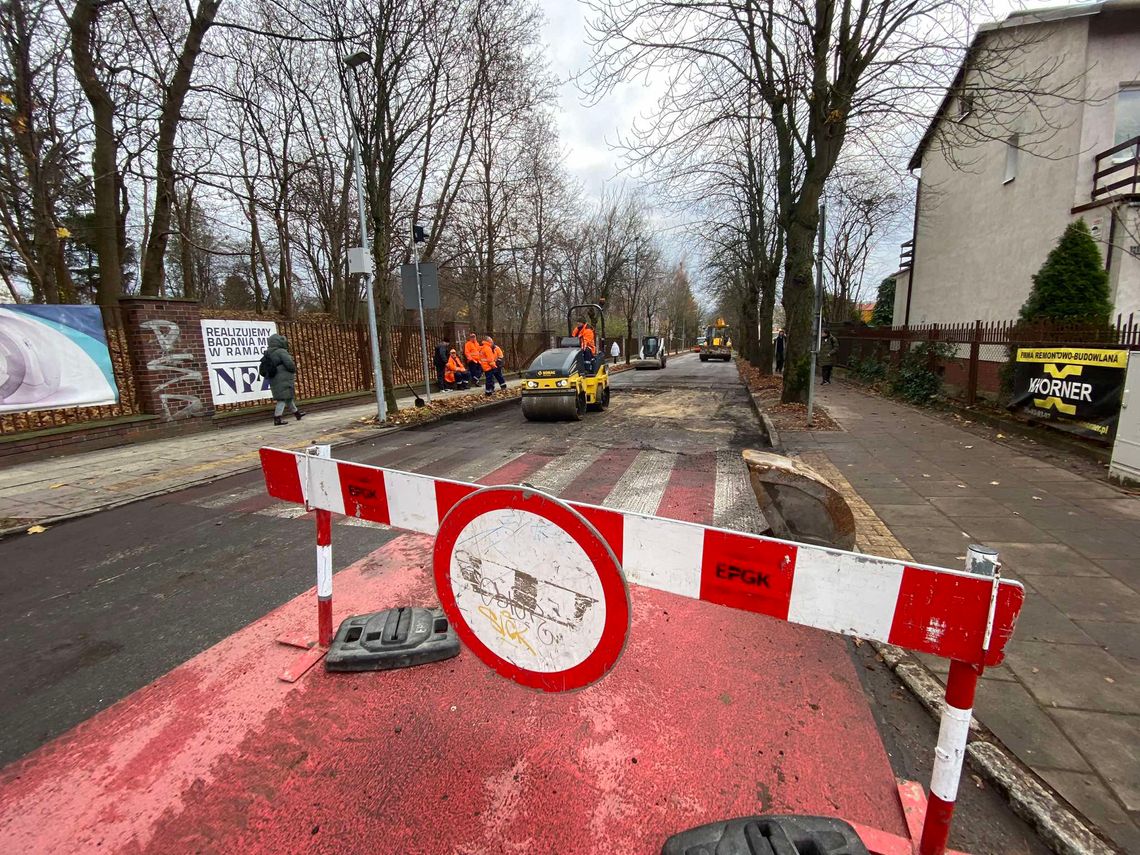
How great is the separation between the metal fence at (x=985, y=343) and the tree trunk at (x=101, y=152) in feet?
55.0

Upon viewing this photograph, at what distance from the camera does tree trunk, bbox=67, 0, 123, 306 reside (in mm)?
9781

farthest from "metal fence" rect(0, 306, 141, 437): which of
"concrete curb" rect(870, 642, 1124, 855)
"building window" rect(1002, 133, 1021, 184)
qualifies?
"building window" rect(1002, 133, 1021, 184)

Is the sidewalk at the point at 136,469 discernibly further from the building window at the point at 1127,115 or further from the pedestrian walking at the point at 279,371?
the building window at the point at 1127,115

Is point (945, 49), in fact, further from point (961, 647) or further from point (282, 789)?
point (282, 789)

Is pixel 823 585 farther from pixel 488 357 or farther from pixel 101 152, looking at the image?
pixel 101 152

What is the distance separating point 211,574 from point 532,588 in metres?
3.46

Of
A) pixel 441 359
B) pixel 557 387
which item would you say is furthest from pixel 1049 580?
pixel 441 359

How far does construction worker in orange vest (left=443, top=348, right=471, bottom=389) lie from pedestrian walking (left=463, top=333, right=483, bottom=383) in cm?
40

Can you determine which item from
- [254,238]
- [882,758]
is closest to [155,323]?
[882,758]

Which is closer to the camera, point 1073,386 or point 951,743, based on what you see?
point 951,743

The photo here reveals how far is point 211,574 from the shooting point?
3951mm

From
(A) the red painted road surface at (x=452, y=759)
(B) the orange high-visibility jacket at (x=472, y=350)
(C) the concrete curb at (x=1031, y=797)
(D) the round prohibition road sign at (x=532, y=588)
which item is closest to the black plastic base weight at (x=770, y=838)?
(A) the red painted road surface at (x=452, y=759)

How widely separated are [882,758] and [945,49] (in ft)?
38.0

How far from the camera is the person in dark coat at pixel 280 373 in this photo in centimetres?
1072
